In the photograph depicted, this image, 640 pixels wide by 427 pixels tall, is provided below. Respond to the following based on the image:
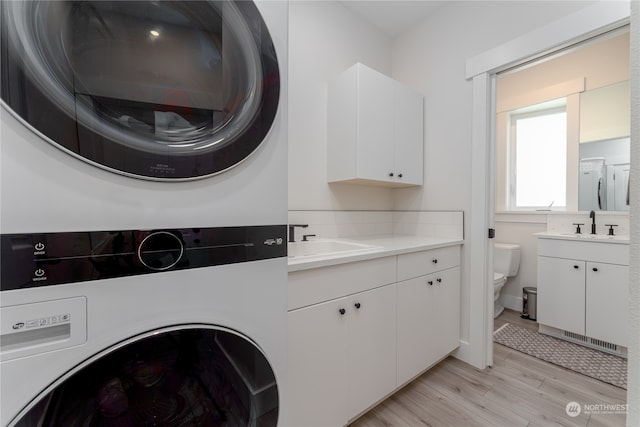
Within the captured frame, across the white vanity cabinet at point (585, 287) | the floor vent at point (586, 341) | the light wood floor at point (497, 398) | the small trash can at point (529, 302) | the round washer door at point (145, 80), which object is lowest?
the light wood floor at point (497, 398)

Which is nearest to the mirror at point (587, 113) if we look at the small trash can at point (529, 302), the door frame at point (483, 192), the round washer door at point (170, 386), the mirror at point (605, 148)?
the mirror at point (605, 148)

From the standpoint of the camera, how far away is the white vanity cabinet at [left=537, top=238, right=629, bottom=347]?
74.7 inches

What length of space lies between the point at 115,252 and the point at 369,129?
1555 mm

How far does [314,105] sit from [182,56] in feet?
4.33

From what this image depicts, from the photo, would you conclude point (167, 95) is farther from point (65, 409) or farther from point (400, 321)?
point (400, 321)

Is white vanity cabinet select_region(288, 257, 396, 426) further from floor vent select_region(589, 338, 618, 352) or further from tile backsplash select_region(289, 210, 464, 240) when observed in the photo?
floor vent select_region(589, 338, 618, 352)

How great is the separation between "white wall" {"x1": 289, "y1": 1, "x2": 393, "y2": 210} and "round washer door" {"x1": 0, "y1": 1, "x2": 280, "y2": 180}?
104 cm

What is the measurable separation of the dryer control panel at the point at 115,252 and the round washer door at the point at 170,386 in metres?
0.15

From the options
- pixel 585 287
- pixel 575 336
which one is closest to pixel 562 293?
pixel 585 287

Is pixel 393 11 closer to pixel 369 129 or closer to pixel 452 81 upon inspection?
pixel 452 81

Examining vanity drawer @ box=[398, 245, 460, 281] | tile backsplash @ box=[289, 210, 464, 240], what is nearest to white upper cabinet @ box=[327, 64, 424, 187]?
tile backsplash @ box=[289, 210, 464, 240]

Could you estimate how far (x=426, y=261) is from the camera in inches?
63.1

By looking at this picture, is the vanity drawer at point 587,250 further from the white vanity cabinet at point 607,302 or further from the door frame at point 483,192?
the door frame at point 483,192

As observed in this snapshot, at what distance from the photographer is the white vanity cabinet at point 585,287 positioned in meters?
1.90
